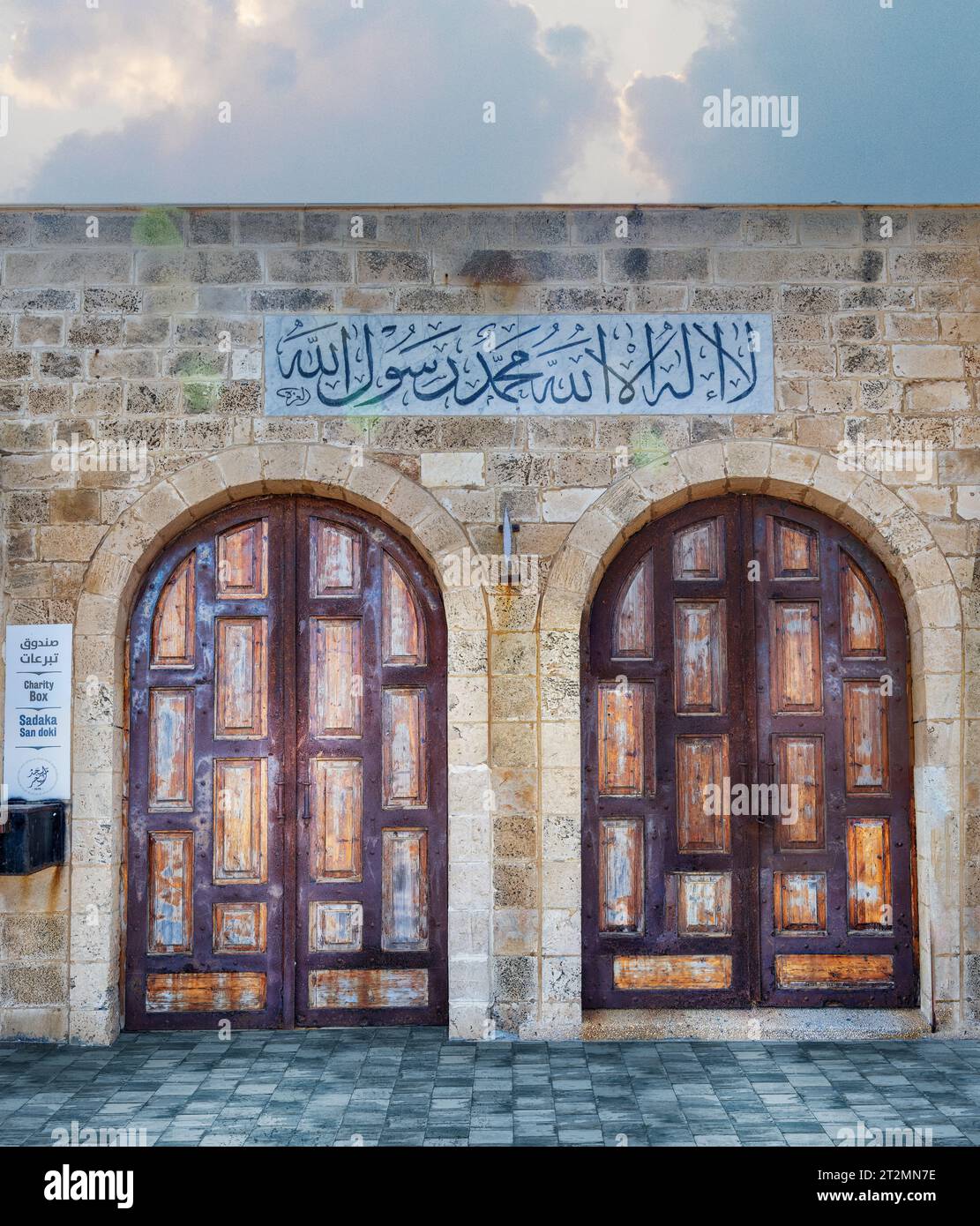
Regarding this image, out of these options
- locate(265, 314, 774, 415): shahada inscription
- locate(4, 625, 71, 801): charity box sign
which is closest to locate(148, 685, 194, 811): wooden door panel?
locate(4, 625, 71, 801): charity box sign

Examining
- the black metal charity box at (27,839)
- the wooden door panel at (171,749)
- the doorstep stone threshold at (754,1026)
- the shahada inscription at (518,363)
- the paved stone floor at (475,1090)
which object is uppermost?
the shahada inscription at (518,363)

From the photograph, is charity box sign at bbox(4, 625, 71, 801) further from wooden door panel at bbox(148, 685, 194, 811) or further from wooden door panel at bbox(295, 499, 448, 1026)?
wooden door panel at bbox(295, 499, 448, 1026)

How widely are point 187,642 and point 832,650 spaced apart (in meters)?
3.50

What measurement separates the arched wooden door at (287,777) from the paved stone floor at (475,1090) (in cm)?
32

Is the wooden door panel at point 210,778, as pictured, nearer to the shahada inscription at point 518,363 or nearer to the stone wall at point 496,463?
the stone wall at point 496,463

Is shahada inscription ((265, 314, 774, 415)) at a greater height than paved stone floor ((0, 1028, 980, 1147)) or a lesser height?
greater

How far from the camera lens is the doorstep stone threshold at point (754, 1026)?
19.7 feet

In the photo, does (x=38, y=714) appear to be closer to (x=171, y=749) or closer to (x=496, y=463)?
(x=171, y=749)

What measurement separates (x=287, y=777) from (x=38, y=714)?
1.33 meters

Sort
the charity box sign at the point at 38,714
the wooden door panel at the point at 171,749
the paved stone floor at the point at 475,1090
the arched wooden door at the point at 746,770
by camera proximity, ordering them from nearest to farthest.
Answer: the paved stone floor at the point at 475,1090, the charity box sign at the point at 38,714, the arched wooden door at the point at 746,770, the wooden door panel at the point at 171,749

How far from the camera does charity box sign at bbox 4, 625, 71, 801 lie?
6.12 m

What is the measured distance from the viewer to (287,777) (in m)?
6.30

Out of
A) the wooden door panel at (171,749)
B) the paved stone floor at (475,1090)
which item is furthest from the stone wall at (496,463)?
the paved stone floor at (475,1090)

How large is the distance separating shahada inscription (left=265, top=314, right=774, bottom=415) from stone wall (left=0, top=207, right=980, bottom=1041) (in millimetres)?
86
